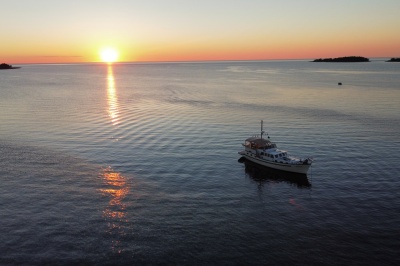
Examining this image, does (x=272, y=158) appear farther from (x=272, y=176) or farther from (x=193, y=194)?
(x=193, y=194)

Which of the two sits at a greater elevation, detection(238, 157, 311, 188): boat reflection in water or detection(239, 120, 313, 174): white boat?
detection(239, 120, 313, 174): white boat

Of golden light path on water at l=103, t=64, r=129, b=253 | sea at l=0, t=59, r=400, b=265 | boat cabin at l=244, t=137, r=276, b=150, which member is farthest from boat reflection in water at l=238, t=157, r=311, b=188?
golden light path on water at l=103, t=64, r=129, b=253

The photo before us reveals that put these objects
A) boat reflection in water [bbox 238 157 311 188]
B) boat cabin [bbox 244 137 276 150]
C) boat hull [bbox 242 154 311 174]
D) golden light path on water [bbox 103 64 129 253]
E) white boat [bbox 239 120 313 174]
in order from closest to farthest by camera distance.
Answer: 1. golden light path on water [bbox 103 64 129 253]
2. boat reflection in water [bbox 238 157 311 188]
3. boat hull [bbox 242 154 311 174]
4. white boat [bbox 239 120 313 174]
5. boat cabin [bbox 244 137 276 150]

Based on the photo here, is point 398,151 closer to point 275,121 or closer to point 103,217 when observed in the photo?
point 275,121

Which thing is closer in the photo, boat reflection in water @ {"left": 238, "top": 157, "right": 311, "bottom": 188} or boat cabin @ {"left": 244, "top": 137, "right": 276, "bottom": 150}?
boat reflection in water @ {"left": 238, "top": 157, "right": 311, "bottom": 188}

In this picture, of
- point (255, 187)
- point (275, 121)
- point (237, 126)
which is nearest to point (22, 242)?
point (255, 187)

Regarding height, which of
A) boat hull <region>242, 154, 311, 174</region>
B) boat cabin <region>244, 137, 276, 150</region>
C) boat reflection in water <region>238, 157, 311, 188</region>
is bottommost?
boat reflection in water <region>238, 157, 311, 188</region>

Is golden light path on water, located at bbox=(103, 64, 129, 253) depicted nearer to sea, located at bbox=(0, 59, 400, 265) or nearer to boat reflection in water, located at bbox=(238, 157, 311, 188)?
sea, located at bbox=(0, 59, 400, 265)
